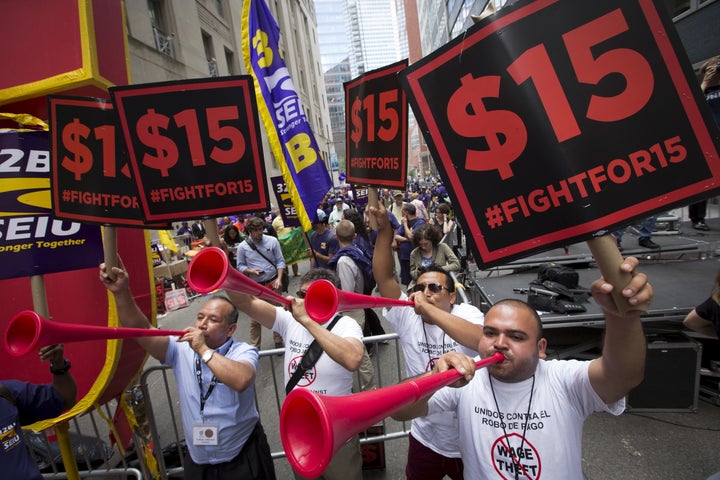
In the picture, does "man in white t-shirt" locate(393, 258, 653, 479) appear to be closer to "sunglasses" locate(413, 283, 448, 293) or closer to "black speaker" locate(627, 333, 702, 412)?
"sunglasses" locate(413, 283, 448, 293)

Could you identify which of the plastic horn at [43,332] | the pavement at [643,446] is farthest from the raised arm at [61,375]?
the pavement at [643,446]

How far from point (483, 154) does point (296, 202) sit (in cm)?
281

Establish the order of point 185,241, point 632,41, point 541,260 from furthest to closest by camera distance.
Answer: 1. point 185,241
2. point 541,260
3. point 632,41

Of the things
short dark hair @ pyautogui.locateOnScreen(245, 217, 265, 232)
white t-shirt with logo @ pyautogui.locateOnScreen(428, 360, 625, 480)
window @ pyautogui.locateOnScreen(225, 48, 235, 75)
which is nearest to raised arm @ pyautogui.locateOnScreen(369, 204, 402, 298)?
white t-shirt with logo @ pyautogui.locateOnScreen(428, 360, 625, 480)

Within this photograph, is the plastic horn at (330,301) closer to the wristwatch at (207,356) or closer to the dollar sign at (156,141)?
the wristwatch at (207,356)

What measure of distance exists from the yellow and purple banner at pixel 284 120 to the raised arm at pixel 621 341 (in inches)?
119

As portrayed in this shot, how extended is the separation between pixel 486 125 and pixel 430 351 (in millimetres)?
1512

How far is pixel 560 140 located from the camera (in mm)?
1271

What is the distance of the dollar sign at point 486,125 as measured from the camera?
4.43 ft

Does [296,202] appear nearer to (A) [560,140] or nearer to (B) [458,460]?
(B) [458,460]

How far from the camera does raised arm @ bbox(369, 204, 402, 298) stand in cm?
253

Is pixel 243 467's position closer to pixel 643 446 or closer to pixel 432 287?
pixel 432 287

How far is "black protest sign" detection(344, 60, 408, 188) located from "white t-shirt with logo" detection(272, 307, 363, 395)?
976 mm

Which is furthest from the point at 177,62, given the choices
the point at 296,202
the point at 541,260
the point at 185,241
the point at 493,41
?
the point at 493,41
